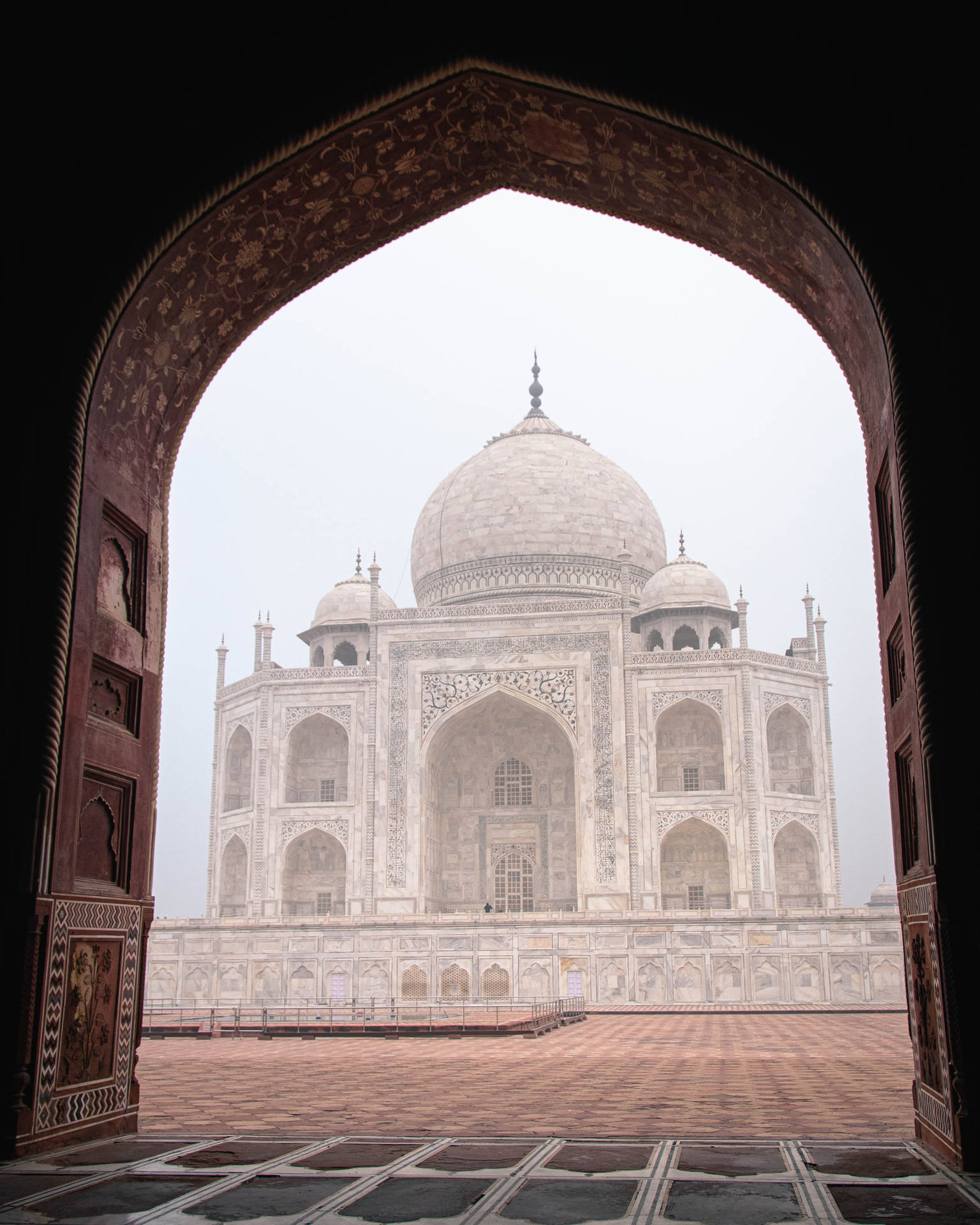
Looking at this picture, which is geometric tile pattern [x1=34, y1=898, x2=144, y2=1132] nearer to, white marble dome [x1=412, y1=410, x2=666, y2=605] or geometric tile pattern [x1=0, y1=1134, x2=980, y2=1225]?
geometric tile pattern [x1=0, y1=1134, x2=980, y2=1225]

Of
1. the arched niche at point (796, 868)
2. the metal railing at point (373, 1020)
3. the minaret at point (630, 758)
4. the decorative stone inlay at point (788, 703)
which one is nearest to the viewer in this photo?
the metal railing at point (373, 1020)

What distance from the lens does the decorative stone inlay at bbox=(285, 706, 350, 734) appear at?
23.3m

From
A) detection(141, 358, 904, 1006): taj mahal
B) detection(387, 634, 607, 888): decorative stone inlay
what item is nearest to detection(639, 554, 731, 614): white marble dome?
detection(141, 358, 904, 1006): taj mahal

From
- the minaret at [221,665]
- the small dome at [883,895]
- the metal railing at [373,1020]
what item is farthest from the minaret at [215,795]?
the small dome at [883,895]

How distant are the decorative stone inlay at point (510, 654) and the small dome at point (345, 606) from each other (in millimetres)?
3257

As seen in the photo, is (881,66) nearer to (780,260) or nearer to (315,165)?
(780,260)

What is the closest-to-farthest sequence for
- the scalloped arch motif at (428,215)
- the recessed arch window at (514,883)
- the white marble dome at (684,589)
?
A: the scalloped arch motif at (428,215), the recessed arch window at (514,883), the white marble dome at (684,589)

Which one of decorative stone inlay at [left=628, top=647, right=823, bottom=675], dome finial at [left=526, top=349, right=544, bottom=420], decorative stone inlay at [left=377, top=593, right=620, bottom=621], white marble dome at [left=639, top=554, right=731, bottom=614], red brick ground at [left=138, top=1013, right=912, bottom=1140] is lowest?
red brick ground at [left=138, top=1013, right=912, bottom=1140]

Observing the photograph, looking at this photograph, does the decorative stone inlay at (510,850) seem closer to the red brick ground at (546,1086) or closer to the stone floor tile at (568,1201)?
the red brick ground at (546,1086)

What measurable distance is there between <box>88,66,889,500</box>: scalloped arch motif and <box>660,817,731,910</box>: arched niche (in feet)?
60.0

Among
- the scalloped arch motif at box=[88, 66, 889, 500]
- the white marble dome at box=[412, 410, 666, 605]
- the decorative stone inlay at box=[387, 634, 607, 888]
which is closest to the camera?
the scalloped arch motif at box=[88, 66, 889, 500]

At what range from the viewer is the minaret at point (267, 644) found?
24.2 metres

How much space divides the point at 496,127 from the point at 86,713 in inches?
119

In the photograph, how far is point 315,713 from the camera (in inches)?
926
